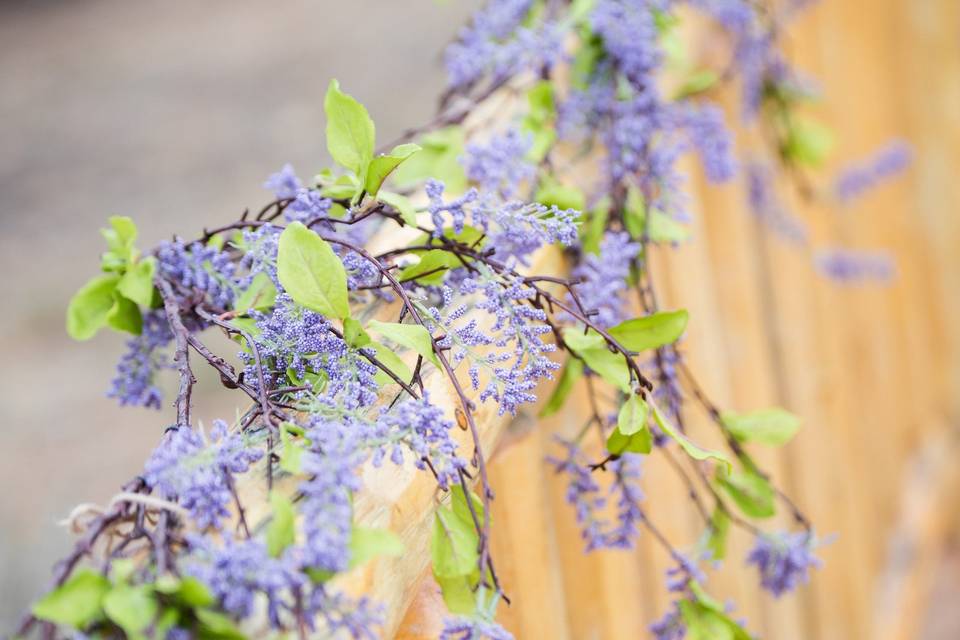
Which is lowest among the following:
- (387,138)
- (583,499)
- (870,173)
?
(583,499)

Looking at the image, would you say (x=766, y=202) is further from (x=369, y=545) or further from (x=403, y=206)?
(x=369, y=545)

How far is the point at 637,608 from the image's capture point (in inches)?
44.1

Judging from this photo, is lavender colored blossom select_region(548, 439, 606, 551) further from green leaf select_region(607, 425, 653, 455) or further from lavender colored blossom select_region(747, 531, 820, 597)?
lavender colored blossom select_region(747, 531, 820, 597)

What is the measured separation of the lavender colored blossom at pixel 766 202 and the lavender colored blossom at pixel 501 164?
78 cm

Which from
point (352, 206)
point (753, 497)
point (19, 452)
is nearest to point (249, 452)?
point (352, 206)

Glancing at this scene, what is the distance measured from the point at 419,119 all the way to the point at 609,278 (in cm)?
338

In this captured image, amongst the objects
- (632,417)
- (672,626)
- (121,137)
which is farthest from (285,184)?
(121,137)

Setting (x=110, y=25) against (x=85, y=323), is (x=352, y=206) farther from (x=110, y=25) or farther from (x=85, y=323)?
(x=110, y=25)

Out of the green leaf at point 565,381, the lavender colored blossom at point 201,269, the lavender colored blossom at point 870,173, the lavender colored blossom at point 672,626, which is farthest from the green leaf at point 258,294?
the lavender colored blossom at point 870,173

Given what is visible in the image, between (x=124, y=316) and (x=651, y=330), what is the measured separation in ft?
1.23

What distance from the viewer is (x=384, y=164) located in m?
0.59

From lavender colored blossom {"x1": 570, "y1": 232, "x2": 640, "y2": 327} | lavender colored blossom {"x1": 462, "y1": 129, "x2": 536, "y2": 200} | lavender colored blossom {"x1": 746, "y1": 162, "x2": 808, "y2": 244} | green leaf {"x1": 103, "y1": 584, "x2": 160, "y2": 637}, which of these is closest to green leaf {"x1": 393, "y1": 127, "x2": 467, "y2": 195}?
lavender colored blossom {"x1": 462, "y1": 129, "x2": 536, "y2": 200}

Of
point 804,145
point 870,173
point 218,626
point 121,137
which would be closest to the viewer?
point 218,626

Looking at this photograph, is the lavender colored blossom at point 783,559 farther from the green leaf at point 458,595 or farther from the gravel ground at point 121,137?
the gravel ground at point 121,137
